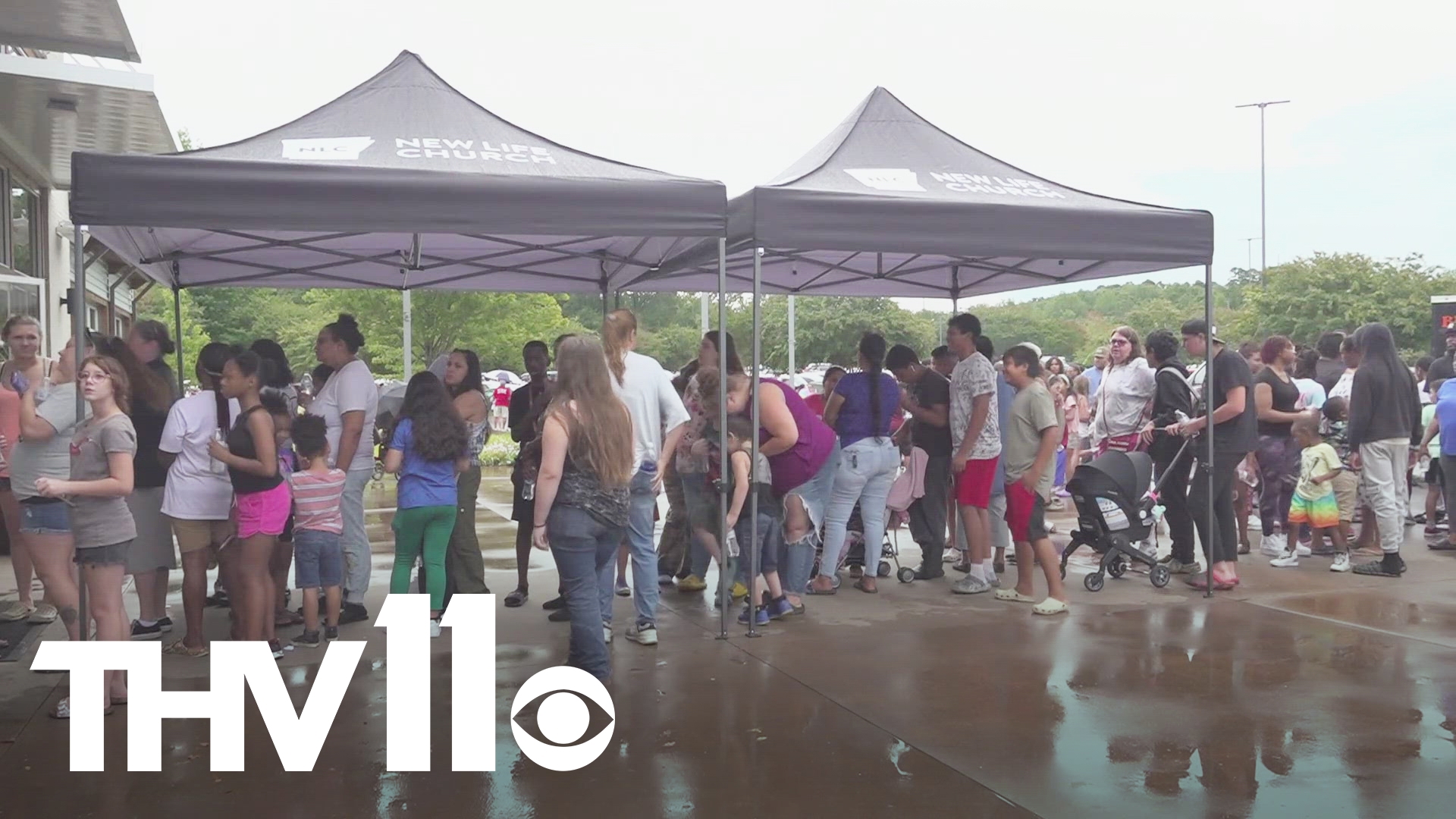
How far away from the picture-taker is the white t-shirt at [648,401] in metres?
5.78

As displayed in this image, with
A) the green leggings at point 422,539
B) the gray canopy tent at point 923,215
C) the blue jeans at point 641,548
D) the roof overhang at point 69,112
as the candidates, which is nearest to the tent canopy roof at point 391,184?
the gray canopy tent at point 923,215

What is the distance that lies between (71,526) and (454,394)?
2136mm

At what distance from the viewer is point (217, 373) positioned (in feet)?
18.0

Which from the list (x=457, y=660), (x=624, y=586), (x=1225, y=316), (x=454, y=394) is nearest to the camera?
(x=457, y=660)

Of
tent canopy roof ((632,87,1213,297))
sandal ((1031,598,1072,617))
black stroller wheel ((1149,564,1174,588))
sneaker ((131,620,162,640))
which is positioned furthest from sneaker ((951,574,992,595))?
sneaker ((131,620,162,640))

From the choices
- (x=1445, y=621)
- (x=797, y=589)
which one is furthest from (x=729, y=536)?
(x=1445, y=621)

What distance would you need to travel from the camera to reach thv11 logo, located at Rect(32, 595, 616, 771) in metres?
4.35

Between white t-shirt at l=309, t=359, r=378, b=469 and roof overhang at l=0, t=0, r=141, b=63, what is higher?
roof overhang at l=0, t=0, r=141, b=63

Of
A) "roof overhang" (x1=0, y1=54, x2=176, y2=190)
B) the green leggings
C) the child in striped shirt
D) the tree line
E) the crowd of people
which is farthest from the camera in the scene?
the tree line

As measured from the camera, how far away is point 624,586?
25.1 feet

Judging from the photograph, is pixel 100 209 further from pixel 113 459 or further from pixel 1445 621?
pixel 1445 621

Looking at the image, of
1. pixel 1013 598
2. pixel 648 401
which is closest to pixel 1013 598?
pixel 1013 598

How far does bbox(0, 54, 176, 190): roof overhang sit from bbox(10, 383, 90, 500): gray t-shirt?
11.2ft

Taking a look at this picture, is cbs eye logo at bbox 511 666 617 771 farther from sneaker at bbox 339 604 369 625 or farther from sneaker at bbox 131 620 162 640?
sneaker at bbox 131 620 162 640
